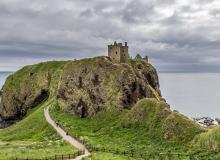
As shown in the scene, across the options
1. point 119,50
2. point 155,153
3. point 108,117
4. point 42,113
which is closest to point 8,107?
point 42,113

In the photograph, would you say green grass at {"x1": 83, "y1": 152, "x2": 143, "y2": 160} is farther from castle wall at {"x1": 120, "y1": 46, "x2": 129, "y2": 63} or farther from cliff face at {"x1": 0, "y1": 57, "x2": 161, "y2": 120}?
castle wall at {"x1": 120, "y1": 46, "x2": 129, "y2": 63}

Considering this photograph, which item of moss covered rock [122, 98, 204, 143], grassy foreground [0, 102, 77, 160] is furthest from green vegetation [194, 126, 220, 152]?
grassy foreground [0, 102, 77, 160]

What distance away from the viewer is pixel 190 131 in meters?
91.5

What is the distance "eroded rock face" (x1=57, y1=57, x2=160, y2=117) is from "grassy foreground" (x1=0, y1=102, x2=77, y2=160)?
36.3ft

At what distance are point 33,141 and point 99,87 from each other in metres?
29.9

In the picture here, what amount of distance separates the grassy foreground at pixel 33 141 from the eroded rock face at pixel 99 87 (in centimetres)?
1107

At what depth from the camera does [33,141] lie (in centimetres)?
10638

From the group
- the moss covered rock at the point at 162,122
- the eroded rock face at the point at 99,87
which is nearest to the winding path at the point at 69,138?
the eroded rock face at the point at 99,87

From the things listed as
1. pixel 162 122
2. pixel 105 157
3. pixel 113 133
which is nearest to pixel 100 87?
pixel 113 133

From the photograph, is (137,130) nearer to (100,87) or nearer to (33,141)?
(33,141)

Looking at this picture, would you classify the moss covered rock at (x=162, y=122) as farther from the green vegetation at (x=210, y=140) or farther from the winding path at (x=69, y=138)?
the winding path at (x=69, y=138)

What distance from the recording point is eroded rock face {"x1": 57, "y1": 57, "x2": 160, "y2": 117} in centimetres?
12381

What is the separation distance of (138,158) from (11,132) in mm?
63600

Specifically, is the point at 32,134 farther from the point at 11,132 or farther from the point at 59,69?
the point at 59,69
